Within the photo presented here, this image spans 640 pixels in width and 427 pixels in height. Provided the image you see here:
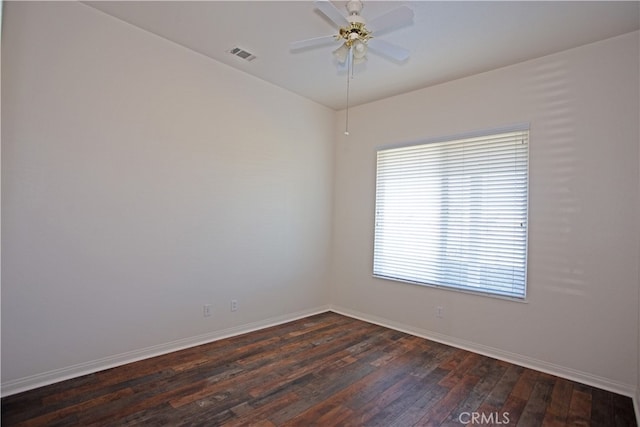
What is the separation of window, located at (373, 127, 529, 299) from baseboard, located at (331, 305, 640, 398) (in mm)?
570

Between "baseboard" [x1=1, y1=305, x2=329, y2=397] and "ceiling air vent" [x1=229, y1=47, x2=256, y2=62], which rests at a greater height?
"ceiling air vent" [x1=229, y1=47, x2=256, y2=62]

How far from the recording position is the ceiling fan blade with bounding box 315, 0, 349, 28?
188cm

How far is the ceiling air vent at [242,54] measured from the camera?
3.16 meters

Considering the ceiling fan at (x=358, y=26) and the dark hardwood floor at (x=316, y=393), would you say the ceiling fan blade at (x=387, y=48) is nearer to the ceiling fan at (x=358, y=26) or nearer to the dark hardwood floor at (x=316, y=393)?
the ceiling fan at (x=358, y=26)

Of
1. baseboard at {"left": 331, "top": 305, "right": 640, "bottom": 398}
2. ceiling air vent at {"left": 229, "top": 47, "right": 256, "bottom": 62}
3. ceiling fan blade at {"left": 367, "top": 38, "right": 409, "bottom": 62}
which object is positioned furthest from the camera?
ceiling air vent at {"left": 229, "top": 47, "right": 256, "bottom": 62}

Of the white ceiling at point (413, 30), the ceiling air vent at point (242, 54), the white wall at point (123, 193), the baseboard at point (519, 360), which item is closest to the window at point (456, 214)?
the baseboard at point (519, 360)

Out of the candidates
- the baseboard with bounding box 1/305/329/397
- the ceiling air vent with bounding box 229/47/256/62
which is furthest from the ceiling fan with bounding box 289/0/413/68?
the baseboard with bounding box 1/305/329/397

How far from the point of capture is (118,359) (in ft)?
9.12

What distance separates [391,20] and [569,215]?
2.34 metres

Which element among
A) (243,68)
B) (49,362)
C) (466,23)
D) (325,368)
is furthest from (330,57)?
(49,362)

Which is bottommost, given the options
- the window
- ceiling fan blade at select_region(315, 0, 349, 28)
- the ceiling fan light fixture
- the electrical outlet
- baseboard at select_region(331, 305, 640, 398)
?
baseboard at select_region(331, 305, 640, 398)

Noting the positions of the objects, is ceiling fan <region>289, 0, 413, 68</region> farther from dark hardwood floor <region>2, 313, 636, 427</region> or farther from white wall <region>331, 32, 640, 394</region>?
dark hardwood floor <region>2, 313, 636, 427</region>

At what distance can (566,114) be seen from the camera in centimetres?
293

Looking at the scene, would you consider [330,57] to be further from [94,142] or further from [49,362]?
[49,362]
